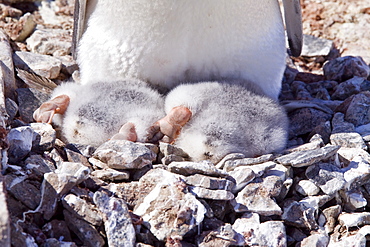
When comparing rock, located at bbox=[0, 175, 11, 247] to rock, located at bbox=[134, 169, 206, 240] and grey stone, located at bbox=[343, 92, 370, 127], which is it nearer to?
rock, located at bbox=[134, 169, 206, 240]

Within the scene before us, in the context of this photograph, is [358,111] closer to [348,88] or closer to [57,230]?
[348,88]

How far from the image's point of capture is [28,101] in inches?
93.2

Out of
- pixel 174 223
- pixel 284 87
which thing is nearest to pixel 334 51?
pixel 284 87

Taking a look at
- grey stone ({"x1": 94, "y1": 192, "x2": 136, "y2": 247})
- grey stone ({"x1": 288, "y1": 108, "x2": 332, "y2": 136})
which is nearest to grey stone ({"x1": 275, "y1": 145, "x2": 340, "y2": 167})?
grey stone ({"x1": 288, "y1": 108, "x2": 332, "y2": 136})

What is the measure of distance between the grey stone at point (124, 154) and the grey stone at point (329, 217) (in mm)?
652

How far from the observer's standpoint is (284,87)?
3.15m

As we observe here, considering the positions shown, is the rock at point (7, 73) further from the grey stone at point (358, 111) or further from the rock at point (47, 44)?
the grey stone at point (358, 111)

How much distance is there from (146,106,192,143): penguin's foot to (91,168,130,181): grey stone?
293 millimetres

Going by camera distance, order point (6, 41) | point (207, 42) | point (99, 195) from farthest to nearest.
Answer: point (6, 41) → point (207, 42) → point (99, 195)

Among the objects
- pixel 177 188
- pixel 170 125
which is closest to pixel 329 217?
pixel 177 188

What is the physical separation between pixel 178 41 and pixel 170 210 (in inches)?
36.4

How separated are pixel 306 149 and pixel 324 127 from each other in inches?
12.0

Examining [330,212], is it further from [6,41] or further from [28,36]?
[28,36]

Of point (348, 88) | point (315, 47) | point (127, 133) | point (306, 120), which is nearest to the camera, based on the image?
point (127, 133)
